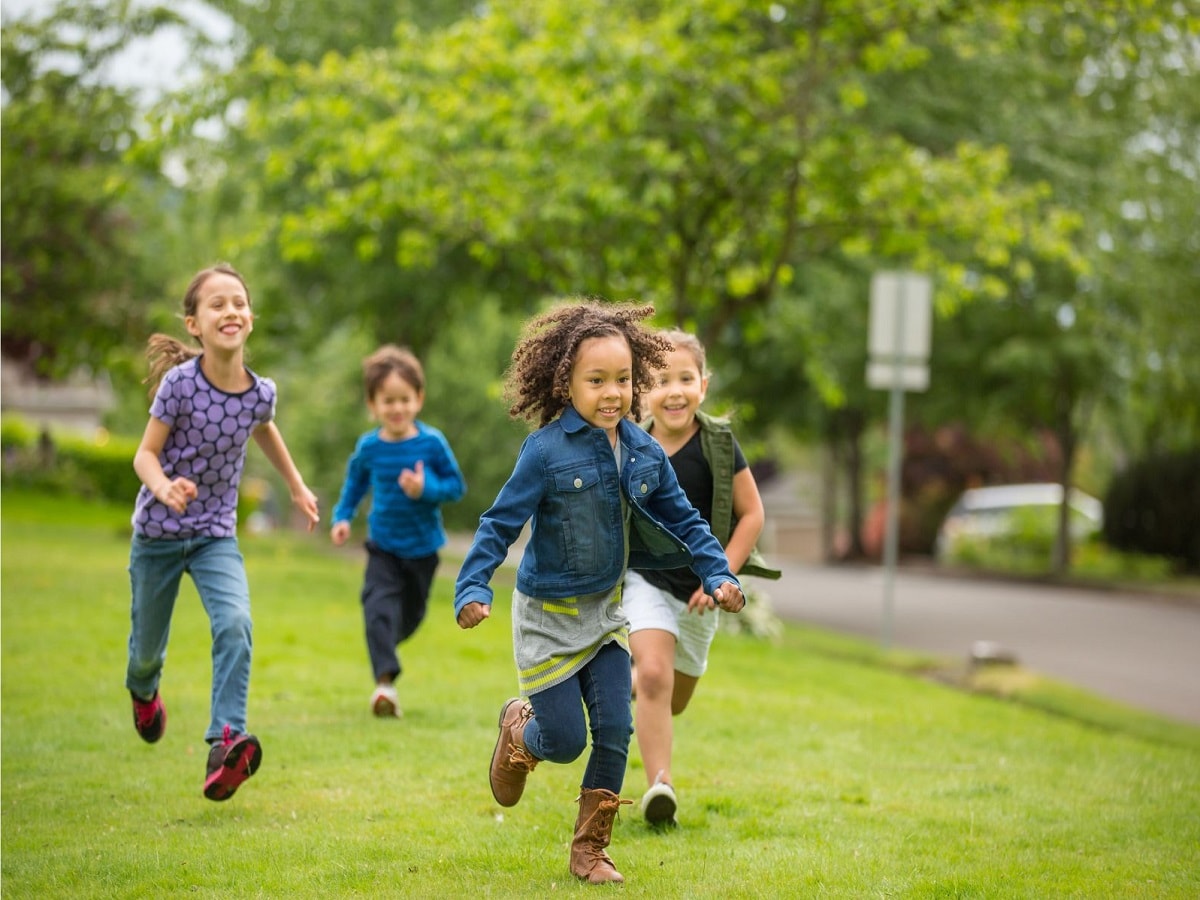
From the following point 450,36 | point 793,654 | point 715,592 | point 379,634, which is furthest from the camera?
point 450,36

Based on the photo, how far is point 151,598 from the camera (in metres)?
5.74

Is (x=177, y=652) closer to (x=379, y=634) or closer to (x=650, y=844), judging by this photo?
(x=379, y=634)

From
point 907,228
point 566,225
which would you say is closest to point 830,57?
point 907,228

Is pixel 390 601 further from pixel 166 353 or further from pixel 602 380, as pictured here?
pixel 602 380

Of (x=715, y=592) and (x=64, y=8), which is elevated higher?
(x=64, y=8)

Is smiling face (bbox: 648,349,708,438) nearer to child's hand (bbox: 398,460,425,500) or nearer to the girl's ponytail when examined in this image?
the girl's ponytail

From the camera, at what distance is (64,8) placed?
2092 centimetres

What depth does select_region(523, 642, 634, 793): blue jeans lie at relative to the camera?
4.74 metres

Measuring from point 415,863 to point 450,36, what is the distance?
33.4ft

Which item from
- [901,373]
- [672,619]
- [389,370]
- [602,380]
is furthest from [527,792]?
[901,373]

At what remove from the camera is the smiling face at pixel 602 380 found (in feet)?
15.6

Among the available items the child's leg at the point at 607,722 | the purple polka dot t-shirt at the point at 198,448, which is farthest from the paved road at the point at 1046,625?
the purple polka dot t-shirt at the point at 198,448

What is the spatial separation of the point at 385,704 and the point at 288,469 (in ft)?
6.60

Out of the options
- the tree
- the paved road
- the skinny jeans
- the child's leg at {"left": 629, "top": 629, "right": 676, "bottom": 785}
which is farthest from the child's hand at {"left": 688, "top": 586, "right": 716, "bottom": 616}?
the tree
